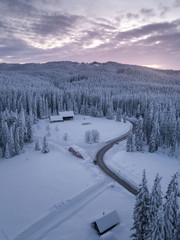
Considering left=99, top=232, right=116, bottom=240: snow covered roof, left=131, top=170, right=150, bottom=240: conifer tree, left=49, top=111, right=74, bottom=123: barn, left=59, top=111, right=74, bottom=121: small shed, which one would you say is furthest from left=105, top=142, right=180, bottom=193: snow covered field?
left=59, top=111, right=74, bottom=121: small shed

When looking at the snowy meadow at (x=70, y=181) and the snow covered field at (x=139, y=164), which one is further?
the snow covered field at (x=139, y=164)

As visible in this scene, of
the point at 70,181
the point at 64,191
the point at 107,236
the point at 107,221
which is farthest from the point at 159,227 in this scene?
the point at 70,181

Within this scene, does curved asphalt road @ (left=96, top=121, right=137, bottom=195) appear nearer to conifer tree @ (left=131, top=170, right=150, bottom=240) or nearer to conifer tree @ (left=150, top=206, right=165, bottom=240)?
conifer tree @ (left=131, top=170, right=150, bottom=240)

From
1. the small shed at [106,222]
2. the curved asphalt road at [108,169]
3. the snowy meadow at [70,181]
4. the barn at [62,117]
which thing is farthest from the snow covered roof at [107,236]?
the barn at [62,117]

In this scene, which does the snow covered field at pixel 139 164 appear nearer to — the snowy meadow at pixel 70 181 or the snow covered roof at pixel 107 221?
the snowy meadow at pixel 70 181

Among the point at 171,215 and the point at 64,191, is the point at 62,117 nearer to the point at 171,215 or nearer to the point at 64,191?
the point at 64,191

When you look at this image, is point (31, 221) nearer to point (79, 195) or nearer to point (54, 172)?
point (79, 195)
